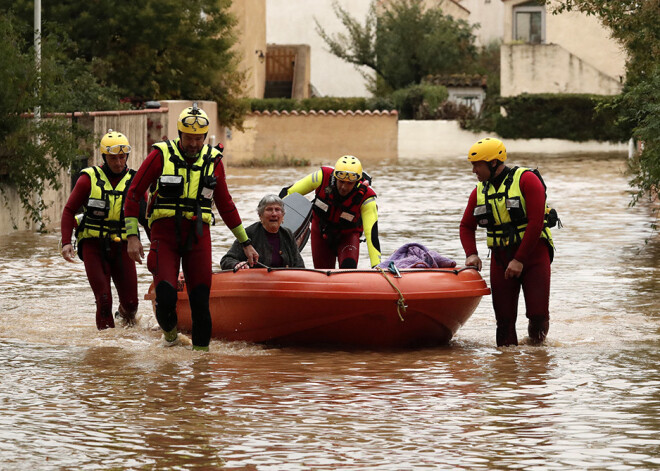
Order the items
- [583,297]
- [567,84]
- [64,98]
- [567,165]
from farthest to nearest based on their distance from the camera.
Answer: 1. [567,84]
2. [567,165]
3. [64,98]
4. [583,297]

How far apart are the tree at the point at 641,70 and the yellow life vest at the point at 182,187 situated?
8094 mm

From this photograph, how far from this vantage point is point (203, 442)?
23.9ft

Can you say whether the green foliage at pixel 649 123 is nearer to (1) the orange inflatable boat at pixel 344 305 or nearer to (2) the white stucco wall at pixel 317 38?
(1) the orange inflatable boat at pixel 344 305

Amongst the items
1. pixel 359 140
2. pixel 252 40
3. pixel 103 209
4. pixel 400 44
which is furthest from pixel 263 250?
pixel 400 44

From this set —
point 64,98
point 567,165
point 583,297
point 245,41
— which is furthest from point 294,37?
point 583,297

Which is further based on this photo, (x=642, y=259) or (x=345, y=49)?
(x=345, y=49)

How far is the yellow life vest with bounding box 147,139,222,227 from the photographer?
9.60m

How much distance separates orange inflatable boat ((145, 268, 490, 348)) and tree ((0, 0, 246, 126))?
17.1 meters

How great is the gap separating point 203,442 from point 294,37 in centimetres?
5340

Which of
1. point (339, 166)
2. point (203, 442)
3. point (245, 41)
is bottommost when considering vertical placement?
point (203, 442)

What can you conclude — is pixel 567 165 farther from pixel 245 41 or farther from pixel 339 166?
pixel 339 166

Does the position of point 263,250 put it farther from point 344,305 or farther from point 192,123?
point 192,123

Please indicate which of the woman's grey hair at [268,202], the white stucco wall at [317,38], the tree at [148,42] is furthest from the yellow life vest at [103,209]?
the white stucco wall at [317,38]

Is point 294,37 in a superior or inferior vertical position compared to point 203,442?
superior
